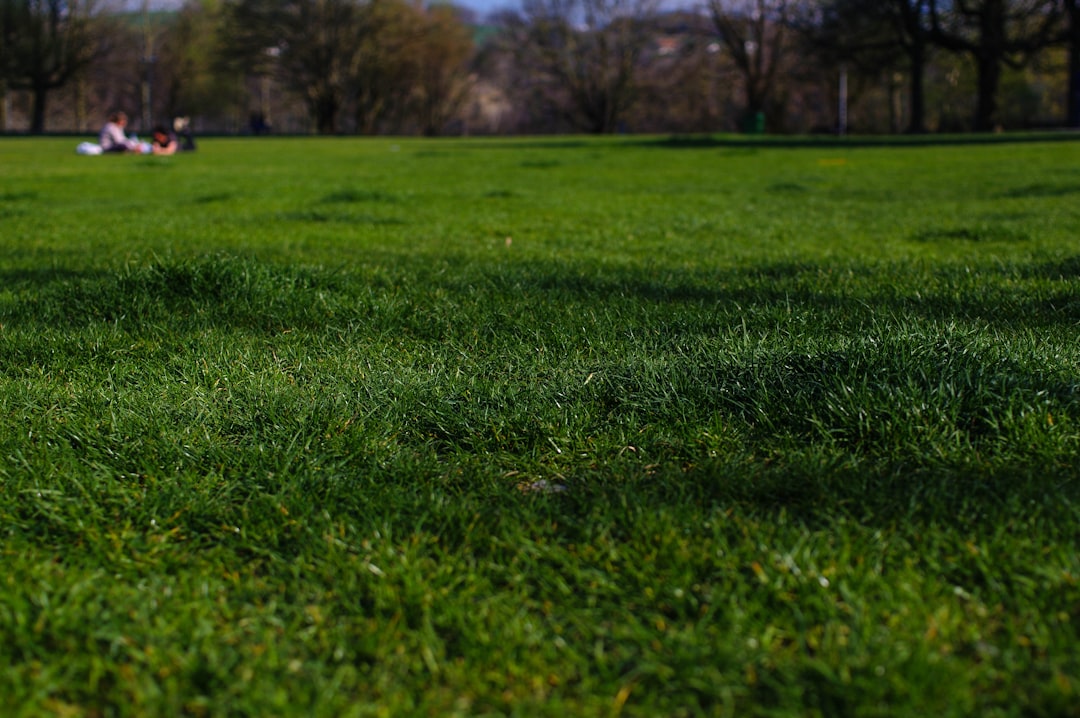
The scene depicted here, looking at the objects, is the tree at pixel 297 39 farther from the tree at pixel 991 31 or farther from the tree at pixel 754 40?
the tree at pixel 991 31

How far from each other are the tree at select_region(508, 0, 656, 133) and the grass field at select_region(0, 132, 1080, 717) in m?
67.5

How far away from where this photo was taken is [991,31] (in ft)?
130

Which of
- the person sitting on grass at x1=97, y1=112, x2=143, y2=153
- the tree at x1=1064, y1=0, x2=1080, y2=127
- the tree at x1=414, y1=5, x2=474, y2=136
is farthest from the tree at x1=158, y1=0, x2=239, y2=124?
the tree at x1=1064, y1=0, x2=1080, y2=127

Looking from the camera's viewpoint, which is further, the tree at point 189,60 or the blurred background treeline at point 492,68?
the tree at point 189,60

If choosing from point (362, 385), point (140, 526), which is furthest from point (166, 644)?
point (362, 385)

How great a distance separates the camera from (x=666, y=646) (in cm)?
169

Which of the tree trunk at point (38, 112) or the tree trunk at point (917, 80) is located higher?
the tree trunk at point (38, 112)

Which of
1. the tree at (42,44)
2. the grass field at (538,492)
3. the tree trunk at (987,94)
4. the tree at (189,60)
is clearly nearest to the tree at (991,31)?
the tree trunk at (987,94)

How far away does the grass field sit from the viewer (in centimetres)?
162

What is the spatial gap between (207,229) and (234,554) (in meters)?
6.23

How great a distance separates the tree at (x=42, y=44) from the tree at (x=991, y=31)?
58027mm

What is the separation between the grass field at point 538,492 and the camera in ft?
5.31

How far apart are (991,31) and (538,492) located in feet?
147

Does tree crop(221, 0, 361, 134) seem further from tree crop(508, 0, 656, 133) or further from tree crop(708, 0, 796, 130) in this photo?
tree crop(708, 0, 796, 130)
